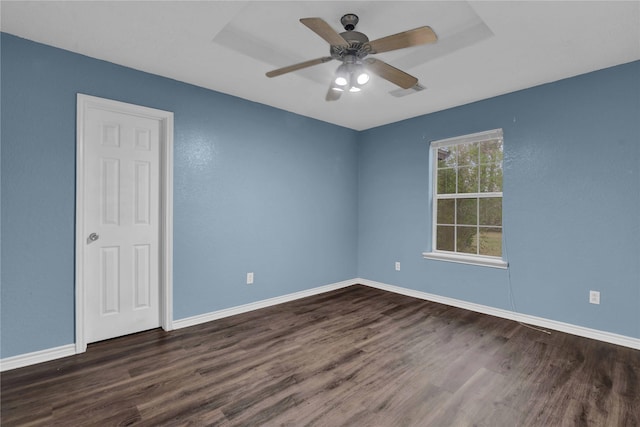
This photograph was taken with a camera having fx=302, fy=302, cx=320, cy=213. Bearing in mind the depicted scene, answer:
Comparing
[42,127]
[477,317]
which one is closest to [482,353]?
[477,317]

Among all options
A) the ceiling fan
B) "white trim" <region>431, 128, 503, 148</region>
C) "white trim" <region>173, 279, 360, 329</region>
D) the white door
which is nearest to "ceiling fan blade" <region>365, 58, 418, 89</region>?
the ceiling fan

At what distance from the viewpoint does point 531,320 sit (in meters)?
3.16

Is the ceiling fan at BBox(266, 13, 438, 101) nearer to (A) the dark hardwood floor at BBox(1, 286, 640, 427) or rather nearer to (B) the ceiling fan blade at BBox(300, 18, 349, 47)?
(B) the ceiling fan blade at BBox(300, 18, 349, 47)

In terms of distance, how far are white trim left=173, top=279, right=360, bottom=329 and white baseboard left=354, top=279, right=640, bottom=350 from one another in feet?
2.91

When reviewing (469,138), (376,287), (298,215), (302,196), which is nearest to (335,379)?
(298,215)

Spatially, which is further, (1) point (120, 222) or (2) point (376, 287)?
(2) point (376, 287)

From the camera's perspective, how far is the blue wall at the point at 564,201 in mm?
2678

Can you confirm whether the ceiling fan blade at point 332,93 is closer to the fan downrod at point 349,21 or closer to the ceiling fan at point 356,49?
the ceiling fan at point 356,49

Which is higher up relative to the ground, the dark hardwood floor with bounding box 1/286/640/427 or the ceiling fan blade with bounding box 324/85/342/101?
the ceiling fan blade with bounding box 324/85/342/101

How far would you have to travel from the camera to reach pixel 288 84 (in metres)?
3.13

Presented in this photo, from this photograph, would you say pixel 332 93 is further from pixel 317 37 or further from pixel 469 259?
pixel 469 259

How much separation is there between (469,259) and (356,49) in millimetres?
2797

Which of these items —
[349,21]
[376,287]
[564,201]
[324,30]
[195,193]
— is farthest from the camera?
[376,287]

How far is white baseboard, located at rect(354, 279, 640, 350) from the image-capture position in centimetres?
268
